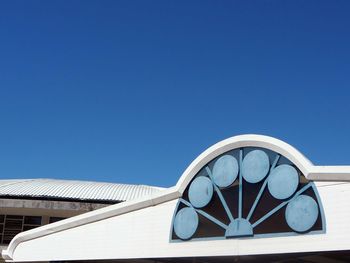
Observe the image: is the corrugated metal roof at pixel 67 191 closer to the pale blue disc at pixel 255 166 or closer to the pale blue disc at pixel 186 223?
the pale blue disc at pixel 186 223

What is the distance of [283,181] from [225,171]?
176cm

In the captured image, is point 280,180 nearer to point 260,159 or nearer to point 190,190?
point 260,159

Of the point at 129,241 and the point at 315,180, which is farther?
the point at 129,241

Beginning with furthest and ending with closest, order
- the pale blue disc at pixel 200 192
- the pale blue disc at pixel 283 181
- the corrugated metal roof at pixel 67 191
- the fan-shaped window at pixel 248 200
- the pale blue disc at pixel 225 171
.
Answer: the corrugated metal roof at pixel 67 191, the pale blue disc at pixel 200 192, the pale blue disc at pixel 225 171, the pale blue disc at pixel 283 181, the fan-shaped window at pixel 248 200

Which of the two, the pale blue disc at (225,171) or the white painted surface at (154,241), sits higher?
the pale blue disc at (225,171)

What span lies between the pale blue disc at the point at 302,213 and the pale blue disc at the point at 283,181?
0.29 metres

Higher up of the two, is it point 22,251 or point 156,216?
point 156,216

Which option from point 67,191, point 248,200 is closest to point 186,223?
point 248,200

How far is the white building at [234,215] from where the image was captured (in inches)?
450

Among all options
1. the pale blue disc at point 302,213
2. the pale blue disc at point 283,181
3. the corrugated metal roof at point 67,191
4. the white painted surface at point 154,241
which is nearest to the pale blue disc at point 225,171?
the pale blue disc at point 283,181

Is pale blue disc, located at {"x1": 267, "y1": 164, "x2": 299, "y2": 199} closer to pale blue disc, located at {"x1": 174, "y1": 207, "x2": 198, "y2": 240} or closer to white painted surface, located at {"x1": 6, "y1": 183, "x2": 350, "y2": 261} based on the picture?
white painted surface, located at {"x1": 6, "y1": 183, "x2": 350, "y2": 261}

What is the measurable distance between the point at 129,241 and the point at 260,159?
503 cm

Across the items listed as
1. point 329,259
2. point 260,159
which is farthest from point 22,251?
point 329,259

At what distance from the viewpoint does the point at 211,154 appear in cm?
1383
